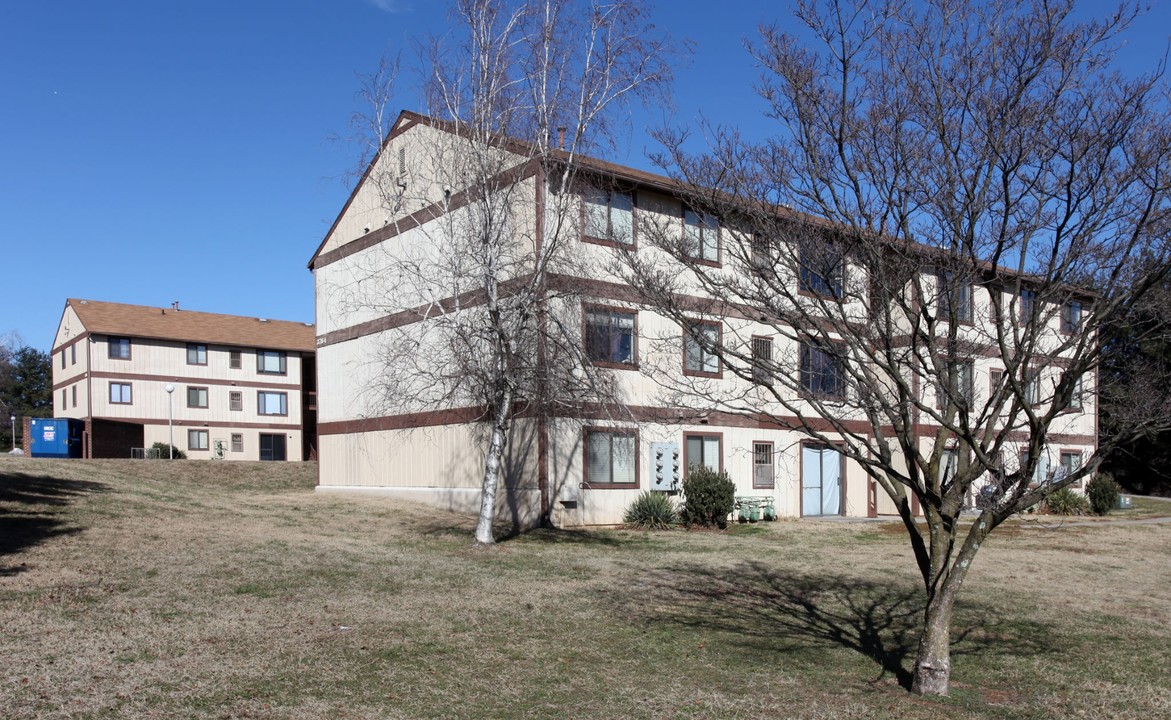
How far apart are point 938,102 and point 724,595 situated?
7942 millimetres

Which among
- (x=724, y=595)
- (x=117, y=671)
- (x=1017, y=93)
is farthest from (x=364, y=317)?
(x=1017, y=93)

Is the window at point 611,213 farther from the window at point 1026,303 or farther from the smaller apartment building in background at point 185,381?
the smaller apartment building in background at point 185,381

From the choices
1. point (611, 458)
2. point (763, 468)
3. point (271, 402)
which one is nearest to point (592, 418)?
point (611, 458)

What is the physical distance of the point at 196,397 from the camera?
1932 inches

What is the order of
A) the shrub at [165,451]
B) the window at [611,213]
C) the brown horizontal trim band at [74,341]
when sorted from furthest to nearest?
the brown horizontal trim band at [74,341] → the shrub at [165,451] → the window at [611,213]

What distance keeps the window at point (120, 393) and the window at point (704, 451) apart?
32760mm

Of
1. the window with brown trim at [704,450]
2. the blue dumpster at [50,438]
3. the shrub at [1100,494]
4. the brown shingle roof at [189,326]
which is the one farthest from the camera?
the brown shingle roof at [189,326]

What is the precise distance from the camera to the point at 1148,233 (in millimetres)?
8023

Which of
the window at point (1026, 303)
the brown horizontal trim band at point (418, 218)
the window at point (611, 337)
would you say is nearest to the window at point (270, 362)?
the brown horizontal trim band at point (418, 218)

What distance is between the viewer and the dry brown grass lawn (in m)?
8.31

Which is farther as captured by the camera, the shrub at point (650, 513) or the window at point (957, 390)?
the shrub at point (650, 513)

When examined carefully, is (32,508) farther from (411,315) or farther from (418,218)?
(418,218)

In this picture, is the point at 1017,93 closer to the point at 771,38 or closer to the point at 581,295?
the point at 771,38

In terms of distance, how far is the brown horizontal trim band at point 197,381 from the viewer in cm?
4650
